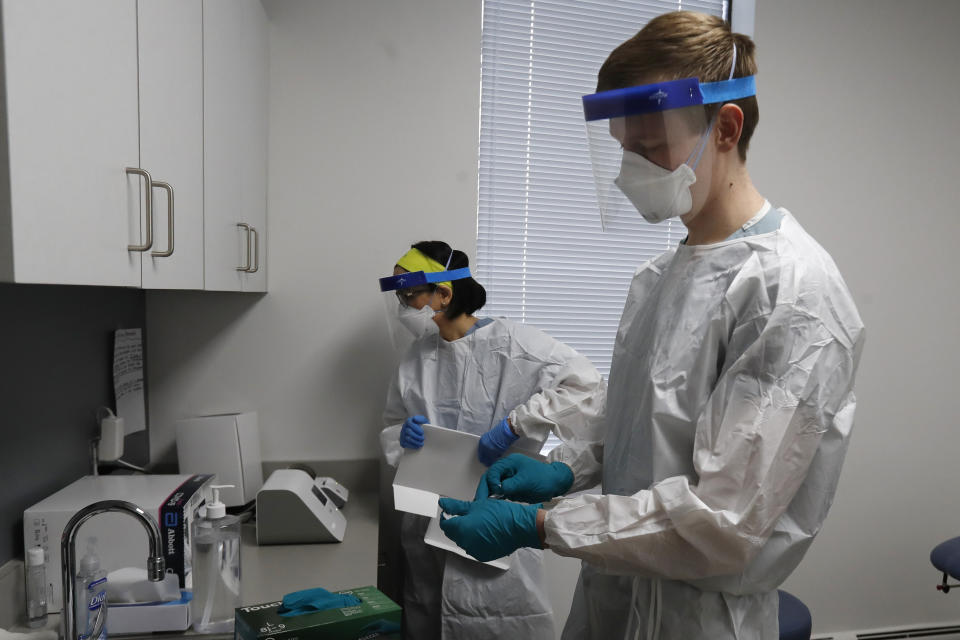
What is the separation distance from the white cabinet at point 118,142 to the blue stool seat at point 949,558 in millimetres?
2233

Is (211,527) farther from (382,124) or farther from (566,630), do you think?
(382,124)

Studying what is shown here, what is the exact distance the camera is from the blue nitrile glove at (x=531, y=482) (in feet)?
3.89

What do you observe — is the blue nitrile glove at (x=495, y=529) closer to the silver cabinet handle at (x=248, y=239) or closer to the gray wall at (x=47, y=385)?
the gray wall at (x=47, y=385)

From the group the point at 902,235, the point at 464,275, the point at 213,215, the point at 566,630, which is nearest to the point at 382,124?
the point at 464,275

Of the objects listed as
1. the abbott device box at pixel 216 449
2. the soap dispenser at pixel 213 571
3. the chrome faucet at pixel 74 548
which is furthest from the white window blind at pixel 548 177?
the chrome faucet at pixel 74 548

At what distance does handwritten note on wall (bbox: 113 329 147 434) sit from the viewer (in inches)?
69.7

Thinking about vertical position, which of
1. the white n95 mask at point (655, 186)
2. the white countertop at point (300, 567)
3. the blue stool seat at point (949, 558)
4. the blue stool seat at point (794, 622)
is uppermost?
the white n95 mask at point (655, 186)

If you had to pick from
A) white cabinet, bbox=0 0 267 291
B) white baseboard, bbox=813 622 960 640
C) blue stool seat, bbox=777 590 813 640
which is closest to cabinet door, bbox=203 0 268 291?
white cabinet, bbox=0 0 267 291

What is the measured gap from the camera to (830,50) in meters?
2.40

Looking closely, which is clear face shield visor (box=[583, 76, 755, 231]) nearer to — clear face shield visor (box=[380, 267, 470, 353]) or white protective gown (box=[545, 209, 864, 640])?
white protective gown (box=[545, 209, 864, 640])

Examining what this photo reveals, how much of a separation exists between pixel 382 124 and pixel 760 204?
1.43 m

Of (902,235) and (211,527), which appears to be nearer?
(211,527)

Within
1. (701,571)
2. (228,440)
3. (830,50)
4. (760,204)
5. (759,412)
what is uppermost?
(830,50)

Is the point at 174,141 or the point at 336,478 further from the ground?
the point at 174,141
